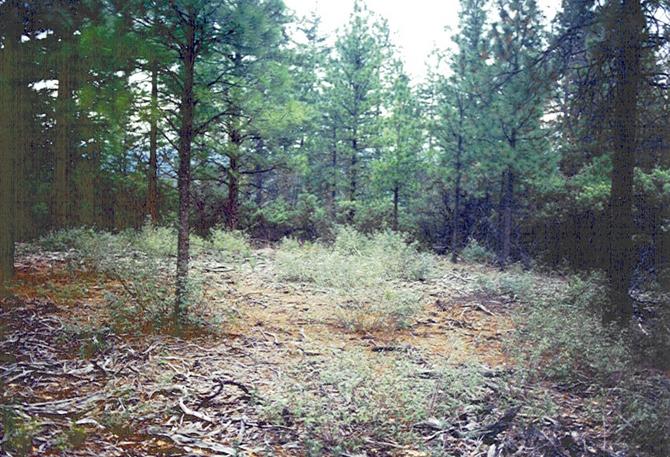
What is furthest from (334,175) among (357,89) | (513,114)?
(513,114)

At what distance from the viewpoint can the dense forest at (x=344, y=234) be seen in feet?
9.93

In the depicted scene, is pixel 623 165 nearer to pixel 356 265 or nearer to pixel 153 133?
pixel 356 265

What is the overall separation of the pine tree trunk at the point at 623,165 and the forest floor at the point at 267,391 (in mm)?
1202

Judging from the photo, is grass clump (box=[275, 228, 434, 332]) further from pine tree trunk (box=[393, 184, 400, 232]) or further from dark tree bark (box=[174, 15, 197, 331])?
pine tree trunk (box=[393, 184, 400, 232])

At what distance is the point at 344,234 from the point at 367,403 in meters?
7.34

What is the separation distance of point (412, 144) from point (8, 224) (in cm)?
993

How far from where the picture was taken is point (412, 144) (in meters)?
12.4

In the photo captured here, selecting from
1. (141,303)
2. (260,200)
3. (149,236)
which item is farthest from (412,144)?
(141,303)

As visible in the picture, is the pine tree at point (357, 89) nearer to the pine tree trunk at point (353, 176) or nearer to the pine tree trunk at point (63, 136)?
the pine tree trunk at point (353, 176)

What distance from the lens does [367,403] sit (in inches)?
121

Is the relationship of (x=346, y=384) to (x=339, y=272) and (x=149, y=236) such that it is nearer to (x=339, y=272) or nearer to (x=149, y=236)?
(x=339, y=272)

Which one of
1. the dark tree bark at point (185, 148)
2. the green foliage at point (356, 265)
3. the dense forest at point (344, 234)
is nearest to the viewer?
the dense forest at point (344, 234)

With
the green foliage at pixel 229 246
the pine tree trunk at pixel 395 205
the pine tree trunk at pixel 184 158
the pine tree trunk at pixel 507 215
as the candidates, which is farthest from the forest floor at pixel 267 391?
the pine tree trunk at pixel 395 205

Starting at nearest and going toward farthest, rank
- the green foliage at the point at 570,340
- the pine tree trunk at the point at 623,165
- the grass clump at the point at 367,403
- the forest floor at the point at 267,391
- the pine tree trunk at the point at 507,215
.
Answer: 1. the forest floor at the point at 267,391
2. the grass clump at the point at 367,403
3. the green foliage at the point at 570,340
4. the pine tree trunk at the point at 623,165
5. the pine tree trunk at the point at 507,215
